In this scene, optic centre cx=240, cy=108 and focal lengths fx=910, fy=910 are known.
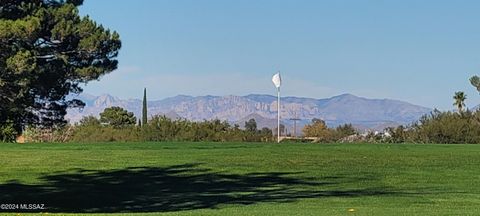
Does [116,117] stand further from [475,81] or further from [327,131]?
[475,81]

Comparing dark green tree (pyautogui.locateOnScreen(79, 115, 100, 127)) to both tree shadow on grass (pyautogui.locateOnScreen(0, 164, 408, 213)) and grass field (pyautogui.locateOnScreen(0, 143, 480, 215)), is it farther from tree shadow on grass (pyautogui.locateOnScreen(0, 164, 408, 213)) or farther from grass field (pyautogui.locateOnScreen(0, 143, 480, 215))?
tree shadow on grass (pyautogui.locateOnScreen(0, 164, 408, 213))

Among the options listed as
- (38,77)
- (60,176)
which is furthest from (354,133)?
(38,77)

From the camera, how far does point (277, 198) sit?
22.0m

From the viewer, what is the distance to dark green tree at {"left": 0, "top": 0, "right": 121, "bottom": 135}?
60.3 ft

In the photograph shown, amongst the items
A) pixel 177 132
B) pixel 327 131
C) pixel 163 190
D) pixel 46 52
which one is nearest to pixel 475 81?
pixel 327 131

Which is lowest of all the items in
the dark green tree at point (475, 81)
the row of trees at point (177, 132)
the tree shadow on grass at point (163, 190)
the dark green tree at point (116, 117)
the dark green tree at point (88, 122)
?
the tree shadow on grass at point (163, 190)

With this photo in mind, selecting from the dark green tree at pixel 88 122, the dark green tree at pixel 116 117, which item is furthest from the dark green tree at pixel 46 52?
the dark green tree at pixel 116 117

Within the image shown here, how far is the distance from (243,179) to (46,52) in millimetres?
9425

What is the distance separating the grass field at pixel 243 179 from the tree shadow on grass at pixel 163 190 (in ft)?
0.10

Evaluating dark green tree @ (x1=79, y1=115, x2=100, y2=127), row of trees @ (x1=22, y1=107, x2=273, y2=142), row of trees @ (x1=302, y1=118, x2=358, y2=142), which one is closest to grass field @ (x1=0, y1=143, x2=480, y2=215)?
row of trees @ (x1=22, y1=107, x2=273, y2=142)

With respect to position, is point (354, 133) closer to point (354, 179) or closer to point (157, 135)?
point (157, 135)

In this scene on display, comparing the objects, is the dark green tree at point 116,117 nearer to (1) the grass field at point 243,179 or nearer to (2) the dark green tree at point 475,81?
(2) the dark green tree at point 475,81

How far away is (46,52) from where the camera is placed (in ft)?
65.8

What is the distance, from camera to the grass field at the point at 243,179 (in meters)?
19.8
